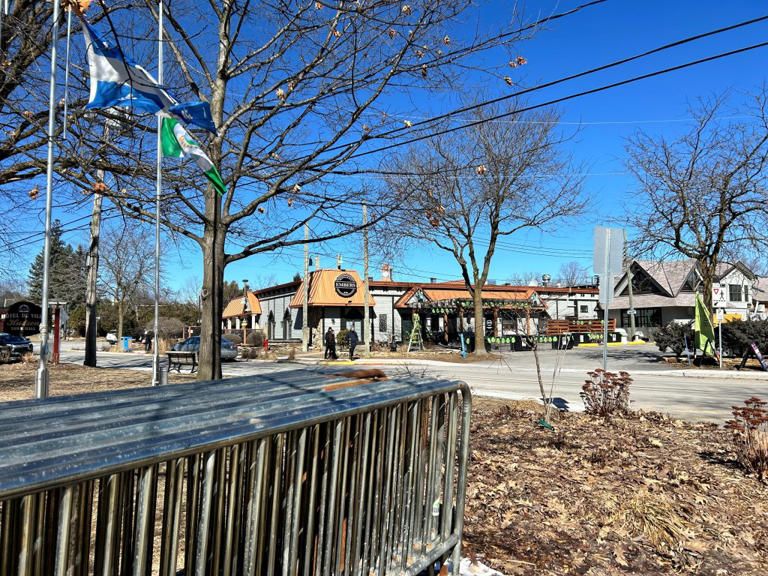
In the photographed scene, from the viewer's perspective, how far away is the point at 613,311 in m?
53.8

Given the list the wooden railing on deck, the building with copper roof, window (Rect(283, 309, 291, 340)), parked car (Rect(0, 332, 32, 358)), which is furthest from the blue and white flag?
window (Rect(283, 309, 291, 340))

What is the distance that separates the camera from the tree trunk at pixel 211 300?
9492mm

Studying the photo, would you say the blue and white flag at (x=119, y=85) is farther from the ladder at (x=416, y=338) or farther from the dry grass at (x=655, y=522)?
the ladder at (x=416, y=338)

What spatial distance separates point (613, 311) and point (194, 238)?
50.5m

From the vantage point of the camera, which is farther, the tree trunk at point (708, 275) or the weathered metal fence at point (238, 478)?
the tree trunk at point (708, 275)

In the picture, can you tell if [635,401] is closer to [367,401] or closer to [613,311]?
[367,401]

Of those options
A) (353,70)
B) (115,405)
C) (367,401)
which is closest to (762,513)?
(367,401)

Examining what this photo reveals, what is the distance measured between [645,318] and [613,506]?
50406 mm

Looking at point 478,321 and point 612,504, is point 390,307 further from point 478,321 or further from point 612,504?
point 612,504

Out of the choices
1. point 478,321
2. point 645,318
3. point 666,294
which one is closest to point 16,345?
point 478,321

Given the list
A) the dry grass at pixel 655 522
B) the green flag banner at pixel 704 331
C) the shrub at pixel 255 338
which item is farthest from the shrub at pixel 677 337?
the shrub at pixel 255 338

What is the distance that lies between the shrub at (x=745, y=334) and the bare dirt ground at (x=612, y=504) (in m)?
16.2

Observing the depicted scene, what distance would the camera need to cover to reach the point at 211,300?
9.60m

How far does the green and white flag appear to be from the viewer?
7934mm
